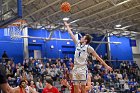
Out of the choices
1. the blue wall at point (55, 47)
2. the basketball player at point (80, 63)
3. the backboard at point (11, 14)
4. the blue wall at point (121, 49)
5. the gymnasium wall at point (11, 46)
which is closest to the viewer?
the basketball player at point (80, 63)

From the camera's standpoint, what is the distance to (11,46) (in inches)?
1022

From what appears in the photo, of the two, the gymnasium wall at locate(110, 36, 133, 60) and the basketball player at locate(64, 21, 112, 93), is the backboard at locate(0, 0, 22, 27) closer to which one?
the basketball player at locate(64, 21, 112, 93)

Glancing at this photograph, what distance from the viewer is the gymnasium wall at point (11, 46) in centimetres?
2534

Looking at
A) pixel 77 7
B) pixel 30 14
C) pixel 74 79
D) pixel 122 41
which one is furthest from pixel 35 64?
pixel 74 79

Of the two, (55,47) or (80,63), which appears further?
(55,47)

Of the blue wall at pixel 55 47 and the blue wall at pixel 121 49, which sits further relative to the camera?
the blue wall at pixel 121 49

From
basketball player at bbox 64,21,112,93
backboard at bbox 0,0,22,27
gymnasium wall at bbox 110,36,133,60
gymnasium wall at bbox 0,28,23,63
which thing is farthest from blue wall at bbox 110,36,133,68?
basketball player at bbox 64,21,112,93

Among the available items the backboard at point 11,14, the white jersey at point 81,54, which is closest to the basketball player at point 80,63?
the white jersey at point 81,54

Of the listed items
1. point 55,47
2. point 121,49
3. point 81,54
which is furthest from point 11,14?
point 121,49

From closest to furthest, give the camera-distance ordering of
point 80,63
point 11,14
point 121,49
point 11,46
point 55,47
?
point 80,63 < point 11,14 < point 11,46 < point 55,47 < point 121,49

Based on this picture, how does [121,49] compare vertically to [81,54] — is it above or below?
above

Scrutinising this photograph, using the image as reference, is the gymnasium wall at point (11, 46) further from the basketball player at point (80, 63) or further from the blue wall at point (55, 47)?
the basketball player at point (80, 63)

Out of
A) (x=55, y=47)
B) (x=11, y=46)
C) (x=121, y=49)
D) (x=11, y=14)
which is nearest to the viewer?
(x=11, y=14)

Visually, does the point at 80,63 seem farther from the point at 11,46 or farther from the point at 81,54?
the point at 11,46
